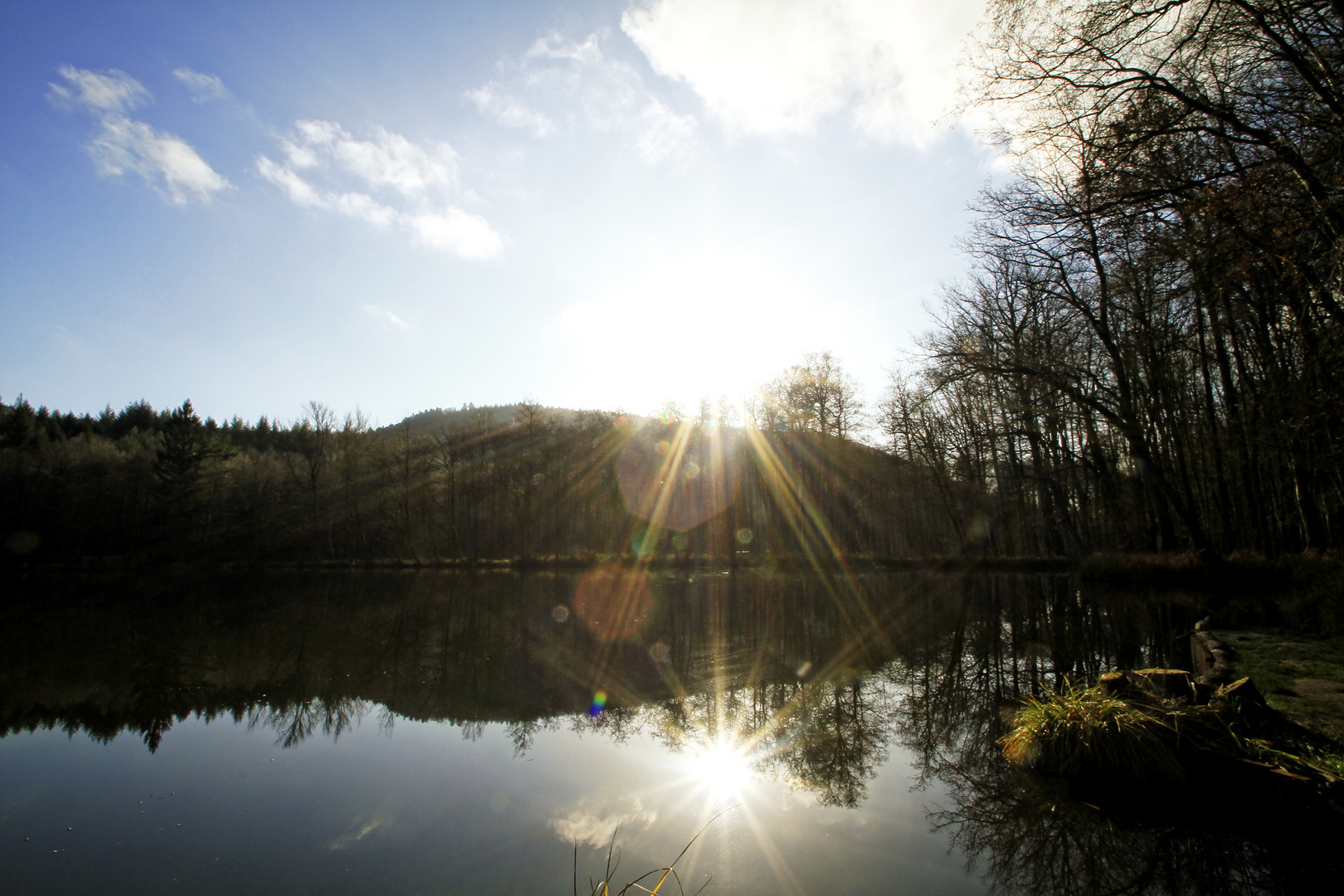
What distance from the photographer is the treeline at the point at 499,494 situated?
33.6m

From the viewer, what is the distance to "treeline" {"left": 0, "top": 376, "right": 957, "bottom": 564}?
33.6 meters

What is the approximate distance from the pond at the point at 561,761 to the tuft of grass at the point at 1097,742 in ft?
1.27

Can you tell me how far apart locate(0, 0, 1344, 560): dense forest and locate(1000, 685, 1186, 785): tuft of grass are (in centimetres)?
442

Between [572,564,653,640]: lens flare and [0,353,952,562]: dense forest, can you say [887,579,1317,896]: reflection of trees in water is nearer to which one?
[572,564,653,640]: lens flare

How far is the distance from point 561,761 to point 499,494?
118ft

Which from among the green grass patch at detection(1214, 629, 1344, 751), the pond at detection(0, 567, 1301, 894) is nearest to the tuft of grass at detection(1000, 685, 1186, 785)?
the pond at detection(0, 567, 1301, 894)

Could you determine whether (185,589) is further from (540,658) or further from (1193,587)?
(1193,587)

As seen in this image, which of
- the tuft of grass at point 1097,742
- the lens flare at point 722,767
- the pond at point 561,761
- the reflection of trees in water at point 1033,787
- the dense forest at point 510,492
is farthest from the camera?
the dense forest at point 510,492

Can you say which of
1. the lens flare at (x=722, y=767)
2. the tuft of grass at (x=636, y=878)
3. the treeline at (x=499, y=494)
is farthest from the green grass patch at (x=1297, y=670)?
the treeline at (x=499, y=494)

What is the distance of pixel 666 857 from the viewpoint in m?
3.99

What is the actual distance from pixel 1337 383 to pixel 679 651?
923 cm

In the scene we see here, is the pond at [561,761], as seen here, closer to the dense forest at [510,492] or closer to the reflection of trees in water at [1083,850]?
the reflection of trees in water at [1083,850]

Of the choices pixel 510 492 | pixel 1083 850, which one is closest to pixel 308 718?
pixel 1083 850

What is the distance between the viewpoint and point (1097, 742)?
475 cm
